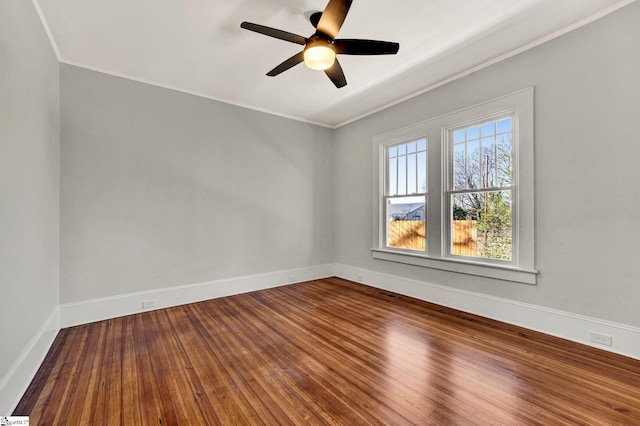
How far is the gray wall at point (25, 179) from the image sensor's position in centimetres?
176

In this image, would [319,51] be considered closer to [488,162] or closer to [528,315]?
[488,162]

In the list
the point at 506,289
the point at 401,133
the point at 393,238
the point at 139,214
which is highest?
the point at 401,133

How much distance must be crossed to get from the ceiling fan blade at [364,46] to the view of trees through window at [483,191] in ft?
5.64

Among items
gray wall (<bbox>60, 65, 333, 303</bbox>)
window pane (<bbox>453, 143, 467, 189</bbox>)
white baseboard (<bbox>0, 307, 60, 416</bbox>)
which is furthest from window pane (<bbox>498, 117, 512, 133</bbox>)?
white baseboard (<bbox>0, 307, 60, 416</bbox>)

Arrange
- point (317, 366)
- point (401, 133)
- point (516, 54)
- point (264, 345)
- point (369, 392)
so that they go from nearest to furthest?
point (369, 392), point (317, 366), point (264, 345), point (516, 54), point (401, 133)

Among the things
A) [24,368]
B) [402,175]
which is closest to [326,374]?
[24,368]

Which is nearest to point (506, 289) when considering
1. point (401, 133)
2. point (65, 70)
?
point (401, 133)

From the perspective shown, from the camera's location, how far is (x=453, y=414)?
171 cm

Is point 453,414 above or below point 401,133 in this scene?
below

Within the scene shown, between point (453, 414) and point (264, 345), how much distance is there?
1636 mm

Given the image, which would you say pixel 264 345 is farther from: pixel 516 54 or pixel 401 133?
pixel 516 54

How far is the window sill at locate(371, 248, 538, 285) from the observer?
2.97 m

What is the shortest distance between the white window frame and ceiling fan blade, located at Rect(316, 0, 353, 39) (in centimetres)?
213

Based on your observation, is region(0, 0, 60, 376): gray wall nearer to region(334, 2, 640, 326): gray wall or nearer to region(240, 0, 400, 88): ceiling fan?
region(240, 0, 400, 88): ceiling fan
